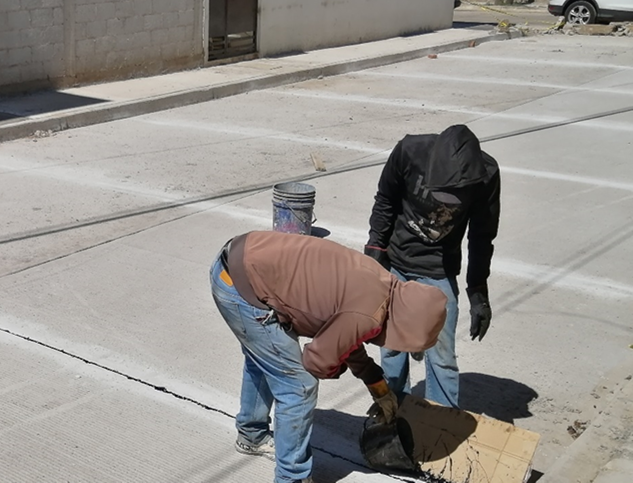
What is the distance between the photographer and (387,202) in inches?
185

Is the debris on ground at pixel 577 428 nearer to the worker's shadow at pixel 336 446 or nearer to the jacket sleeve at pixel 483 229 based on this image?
the jacket sleeve at pixel 483 229

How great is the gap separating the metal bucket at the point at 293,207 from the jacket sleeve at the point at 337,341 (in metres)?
3.80

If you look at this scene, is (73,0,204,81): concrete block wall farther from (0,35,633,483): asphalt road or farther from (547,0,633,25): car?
(547,0,633,25): car

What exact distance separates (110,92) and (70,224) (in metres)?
5.81

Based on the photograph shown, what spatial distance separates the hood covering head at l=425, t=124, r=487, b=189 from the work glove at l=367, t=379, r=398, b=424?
0.99m

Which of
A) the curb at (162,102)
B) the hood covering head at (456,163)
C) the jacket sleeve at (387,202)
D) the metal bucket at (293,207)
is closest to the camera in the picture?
the hood covering head at (456,163)

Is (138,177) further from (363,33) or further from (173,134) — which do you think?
(363,33)

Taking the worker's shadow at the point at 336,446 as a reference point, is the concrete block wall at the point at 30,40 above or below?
above

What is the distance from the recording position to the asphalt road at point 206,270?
489 cm

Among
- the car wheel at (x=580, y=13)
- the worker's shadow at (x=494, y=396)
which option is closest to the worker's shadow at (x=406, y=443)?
the worker's shadow at (x=494, y=396)

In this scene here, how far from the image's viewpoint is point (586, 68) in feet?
59.8

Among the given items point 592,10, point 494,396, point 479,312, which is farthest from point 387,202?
point 592,10

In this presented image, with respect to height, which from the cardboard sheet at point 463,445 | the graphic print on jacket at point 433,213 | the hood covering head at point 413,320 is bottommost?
the cardboard sheet at point 463,445

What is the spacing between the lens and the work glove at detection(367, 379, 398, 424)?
3999 millimetres
